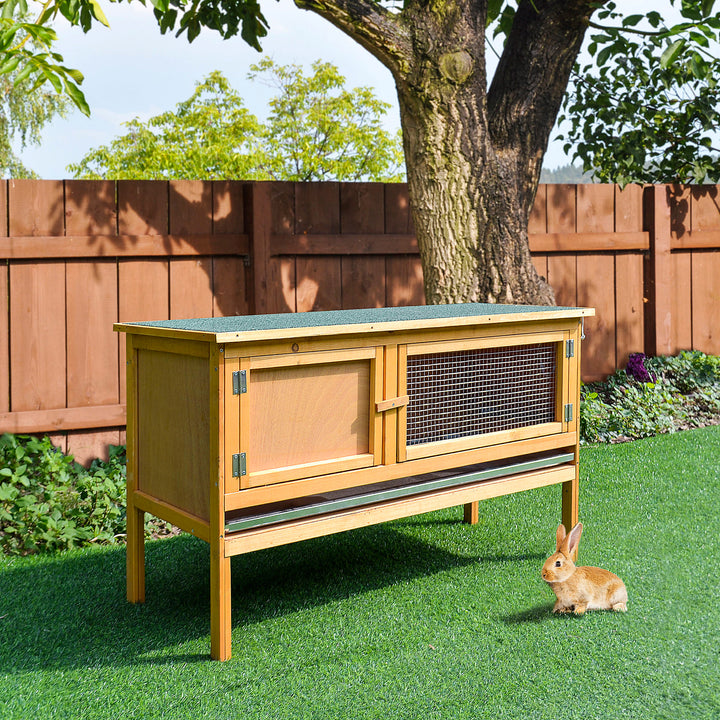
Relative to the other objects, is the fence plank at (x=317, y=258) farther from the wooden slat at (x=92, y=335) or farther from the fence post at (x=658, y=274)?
the fence post at (x=658, y=274)

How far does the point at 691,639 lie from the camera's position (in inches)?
111

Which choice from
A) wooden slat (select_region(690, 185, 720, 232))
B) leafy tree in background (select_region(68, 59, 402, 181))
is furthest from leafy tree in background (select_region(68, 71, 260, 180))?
wooden slat (select_region(690, 185, 720, 232))

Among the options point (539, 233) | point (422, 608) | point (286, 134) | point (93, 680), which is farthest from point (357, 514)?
point (286, 134)

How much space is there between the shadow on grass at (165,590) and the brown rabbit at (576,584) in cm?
70

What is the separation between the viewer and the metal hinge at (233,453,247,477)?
2.66 meters

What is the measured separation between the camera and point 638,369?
6.90 metres

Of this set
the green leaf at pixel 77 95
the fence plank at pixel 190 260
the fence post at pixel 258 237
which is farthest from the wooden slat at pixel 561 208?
the green leaf at pixel 77 95

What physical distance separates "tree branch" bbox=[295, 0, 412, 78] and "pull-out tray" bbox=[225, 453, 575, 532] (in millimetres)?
2521

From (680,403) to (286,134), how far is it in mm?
18622

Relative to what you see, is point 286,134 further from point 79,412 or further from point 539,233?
point 79,412

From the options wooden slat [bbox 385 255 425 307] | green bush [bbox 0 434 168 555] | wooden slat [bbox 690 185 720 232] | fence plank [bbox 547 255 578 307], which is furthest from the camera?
wooden slat [bbox 690 185 720 232]

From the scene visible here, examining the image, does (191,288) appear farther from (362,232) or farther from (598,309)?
(598,309)

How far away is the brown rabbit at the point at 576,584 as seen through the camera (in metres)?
2.94

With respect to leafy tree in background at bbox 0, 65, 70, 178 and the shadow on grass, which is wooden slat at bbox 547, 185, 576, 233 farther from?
leafy tree in background at bbox 0, 65, 70, 178
